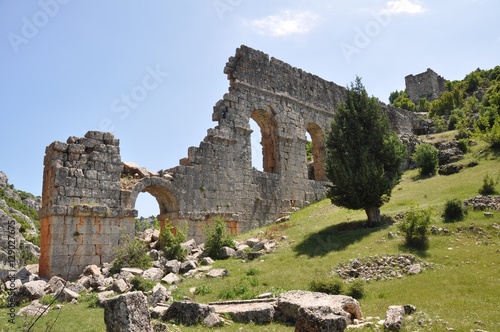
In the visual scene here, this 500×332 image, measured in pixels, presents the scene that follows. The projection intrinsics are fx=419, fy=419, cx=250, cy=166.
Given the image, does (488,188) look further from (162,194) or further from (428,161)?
(162,194)

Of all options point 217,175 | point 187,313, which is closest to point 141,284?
point 187,313

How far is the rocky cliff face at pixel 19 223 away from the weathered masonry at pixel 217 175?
1.71 meters

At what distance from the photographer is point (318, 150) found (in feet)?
75.5

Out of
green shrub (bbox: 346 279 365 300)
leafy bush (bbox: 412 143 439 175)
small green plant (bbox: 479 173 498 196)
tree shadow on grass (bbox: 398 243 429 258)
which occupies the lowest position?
green shrub (bbox: 346 279 365 300)

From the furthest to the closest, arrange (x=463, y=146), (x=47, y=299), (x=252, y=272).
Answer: (x=463, y=146) < (x=252, y=272) < (x=47, y=299)

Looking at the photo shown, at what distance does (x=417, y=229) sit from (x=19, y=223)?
2992 cm

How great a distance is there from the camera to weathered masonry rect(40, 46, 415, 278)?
12945 millimetres

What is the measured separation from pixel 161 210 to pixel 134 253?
383 cm

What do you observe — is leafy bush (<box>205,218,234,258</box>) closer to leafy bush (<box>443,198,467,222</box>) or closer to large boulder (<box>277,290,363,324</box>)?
large boulder (<box>277,290,363,324</box>)

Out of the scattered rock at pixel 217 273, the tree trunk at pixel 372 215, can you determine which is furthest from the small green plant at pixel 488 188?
the scattered rock at pixel 217 273

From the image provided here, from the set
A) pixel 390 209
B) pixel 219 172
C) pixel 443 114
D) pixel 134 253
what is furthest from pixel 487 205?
pixel 443 114

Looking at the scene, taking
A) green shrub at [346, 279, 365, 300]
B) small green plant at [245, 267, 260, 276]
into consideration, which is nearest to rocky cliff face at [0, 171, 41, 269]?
small green plant at [245, 267, 260, 276]

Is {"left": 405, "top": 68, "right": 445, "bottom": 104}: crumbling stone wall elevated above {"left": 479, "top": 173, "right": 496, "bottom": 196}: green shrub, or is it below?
above

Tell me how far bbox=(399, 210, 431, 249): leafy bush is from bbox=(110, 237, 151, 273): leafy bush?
757cm
